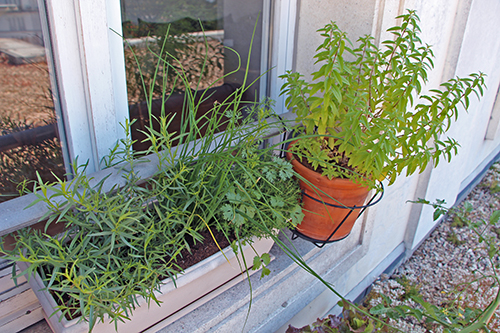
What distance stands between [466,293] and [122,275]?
225 centimetres

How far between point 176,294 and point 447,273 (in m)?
2.24

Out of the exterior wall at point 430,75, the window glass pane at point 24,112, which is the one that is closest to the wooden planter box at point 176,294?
the window glass pane at point 24,112

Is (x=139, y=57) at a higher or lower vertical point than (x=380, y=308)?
higher

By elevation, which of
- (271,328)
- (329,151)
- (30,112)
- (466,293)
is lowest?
(466,293)

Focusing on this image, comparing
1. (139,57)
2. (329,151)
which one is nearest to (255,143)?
(329,151)

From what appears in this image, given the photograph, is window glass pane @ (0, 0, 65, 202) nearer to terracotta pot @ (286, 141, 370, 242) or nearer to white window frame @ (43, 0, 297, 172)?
white window frame @ (43, 0, 297, 172)

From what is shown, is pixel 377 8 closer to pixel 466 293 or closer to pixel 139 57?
pixel 139 57

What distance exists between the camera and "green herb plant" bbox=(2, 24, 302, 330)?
79 centimetres

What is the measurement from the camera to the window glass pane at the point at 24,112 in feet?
3.23

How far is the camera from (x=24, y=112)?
1040 mm

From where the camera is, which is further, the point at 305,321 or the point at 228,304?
the point at 305,321

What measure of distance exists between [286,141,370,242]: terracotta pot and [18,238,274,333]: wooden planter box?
8.2 inches

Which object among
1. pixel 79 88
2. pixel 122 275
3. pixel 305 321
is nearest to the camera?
pixel 122 275

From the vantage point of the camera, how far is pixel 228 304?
1147mm
